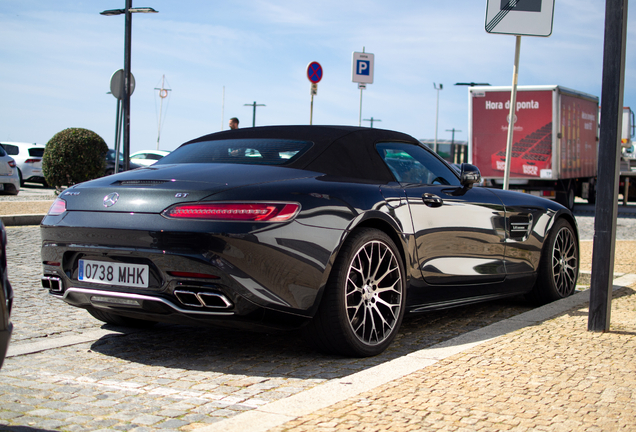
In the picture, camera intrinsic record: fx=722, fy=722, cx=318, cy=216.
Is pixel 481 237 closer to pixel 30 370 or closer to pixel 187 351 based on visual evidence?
pixel 187 351

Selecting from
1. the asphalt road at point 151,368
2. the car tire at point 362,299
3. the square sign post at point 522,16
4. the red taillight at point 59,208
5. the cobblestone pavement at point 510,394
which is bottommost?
the asphalt road at point 151,368

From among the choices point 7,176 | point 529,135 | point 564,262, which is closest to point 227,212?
Result: point 564,262

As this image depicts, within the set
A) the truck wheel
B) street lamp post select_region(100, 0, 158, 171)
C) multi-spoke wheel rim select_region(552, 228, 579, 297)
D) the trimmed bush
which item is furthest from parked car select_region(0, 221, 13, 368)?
the truck wheel

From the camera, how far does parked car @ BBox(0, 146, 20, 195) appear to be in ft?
54.1

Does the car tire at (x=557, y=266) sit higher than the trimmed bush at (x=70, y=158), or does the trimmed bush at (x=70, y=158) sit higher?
the trimmed bush at (x=70, y=158)

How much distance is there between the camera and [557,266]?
613 cm

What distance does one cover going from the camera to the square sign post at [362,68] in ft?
53.5

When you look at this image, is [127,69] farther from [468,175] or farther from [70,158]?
[468,175]

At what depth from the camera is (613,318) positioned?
5.16 metres

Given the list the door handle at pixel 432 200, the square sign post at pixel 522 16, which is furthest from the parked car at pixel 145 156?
the door handle at pixel 432 200

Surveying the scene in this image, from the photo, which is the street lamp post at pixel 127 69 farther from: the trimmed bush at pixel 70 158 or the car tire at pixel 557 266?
the car tire at pixel 557 266

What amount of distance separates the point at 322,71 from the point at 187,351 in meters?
10.6

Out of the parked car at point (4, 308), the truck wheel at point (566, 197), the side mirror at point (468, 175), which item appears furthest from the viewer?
the truck wheel at point (566, 197)

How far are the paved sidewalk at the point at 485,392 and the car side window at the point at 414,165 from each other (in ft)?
3.71
